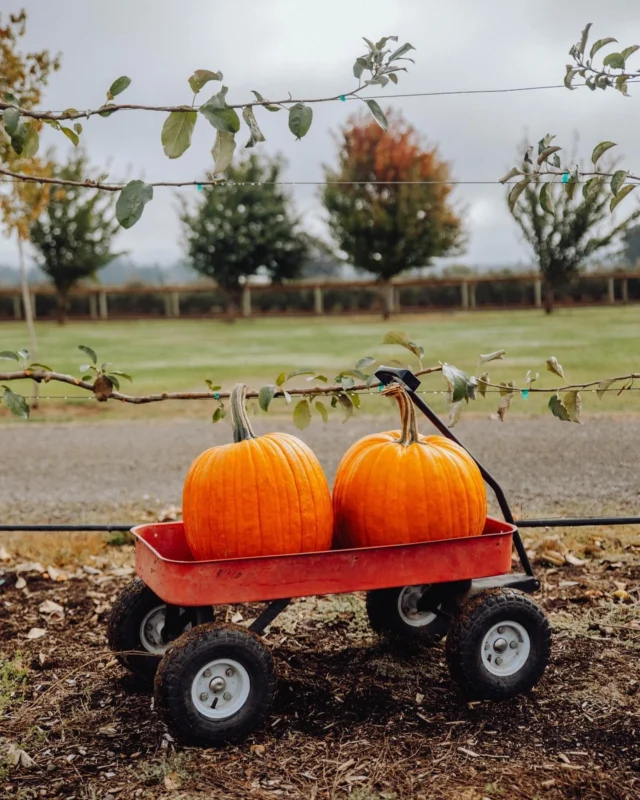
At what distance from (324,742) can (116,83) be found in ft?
5.99

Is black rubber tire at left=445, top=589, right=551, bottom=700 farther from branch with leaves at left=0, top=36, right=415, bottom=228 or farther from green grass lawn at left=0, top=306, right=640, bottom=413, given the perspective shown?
green grass lawn at left=0, top=306, right=640, bottom=413

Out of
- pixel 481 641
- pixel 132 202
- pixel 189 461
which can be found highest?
pixel 132 202

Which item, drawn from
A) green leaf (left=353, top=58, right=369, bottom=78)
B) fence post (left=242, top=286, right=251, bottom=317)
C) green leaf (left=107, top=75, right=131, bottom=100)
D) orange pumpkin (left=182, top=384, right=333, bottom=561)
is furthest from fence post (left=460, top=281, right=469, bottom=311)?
green leaf (left=107, top=75, right=131, bottom=100)

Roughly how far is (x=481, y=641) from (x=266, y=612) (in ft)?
2.14

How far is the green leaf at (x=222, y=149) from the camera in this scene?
2121mm

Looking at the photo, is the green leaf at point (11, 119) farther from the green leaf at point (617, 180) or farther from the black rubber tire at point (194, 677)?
the green leaf at point (617, 180)

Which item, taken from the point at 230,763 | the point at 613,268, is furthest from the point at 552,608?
the point at 613,268

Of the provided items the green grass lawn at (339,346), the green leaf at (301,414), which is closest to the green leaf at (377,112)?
the green leaf at (301,414)

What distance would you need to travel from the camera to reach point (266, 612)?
8.66 ft

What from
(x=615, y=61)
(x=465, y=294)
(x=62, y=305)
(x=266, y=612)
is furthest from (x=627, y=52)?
(x=62, y=305)

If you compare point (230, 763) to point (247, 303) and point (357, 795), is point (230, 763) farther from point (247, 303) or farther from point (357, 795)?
point (247, 303)

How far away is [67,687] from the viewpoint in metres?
2.94

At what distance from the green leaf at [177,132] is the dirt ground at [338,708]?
5.14 feet

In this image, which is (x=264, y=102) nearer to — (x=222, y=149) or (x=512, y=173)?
(x=222, y=149)
